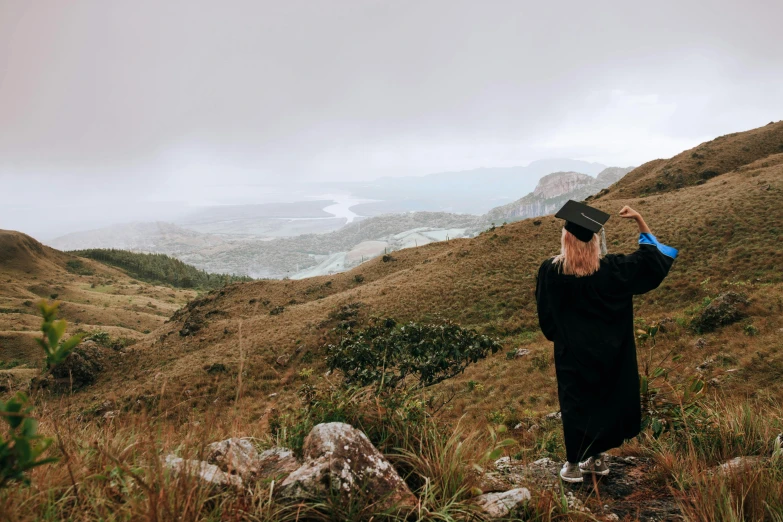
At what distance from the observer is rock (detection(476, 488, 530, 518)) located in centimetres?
302

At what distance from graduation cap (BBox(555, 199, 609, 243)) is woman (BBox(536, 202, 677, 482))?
0.03 ft

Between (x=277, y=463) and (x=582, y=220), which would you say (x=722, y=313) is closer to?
(x=582, y=220)

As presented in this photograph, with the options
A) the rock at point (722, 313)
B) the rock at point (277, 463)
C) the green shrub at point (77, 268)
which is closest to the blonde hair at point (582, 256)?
the rock at point (277, 463)

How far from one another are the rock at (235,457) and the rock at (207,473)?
105 mm

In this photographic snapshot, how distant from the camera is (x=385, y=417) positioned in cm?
389

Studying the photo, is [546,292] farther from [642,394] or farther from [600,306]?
[642,394]

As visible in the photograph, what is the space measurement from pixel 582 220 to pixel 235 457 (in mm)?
4136

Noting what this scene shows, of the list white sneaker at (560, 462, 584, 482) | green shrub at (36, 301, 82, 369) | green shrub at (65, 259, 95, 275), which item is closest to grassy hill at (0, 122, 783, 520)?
white sneaker at (560, 462, 584, 482)

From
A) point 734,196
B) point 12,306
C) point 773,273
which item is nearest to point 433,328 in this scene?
point 773,273

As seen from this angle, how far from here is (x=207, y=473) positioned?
2.79 m

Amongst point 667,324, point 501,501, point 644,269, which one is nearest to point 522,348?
point 667,324

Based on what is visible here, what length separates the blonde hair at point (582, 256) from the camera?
4207 mm

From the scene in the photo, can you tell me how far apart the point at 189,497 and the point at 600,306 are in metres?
4.21

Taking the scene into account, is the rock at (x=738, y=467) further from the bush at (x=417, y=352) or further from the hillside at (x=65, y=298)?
the hillside at (x=65, y=298)
